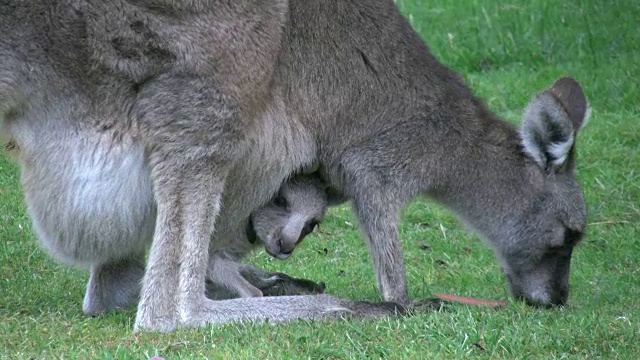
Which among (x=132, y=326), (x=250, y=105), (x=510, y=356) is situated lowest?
(x=132, y=326)

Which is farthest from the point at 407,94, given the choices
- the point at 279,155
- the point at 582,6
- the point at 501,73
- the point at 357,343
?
the point at 582,6

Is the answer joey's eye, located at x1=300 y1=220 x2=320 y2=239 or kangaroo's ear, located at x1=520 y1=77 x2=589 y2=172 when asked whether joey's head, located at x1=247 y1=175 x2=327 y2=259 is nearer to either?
joey's eye, located at x1=300 y1=220 x2=320 y2=239

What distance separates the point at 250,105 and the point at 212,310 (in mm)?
1083

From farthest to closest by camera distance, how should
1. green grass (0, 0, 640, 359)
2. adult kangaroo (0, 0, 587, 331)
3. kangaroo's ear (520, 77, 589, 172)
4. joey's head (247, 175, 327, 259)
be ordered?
1. joey's head (247, 175, 327, 259)
2. kangaroo's ear (520, 77, 589, 172)
3. adult kangaroo (0, 0, 587, 331)
4. green grass (0, 0, 640, 359)

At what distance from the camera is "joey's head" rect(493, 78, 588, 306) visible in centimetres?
701

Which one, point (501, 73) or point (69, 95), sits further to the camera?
point (501, 73)

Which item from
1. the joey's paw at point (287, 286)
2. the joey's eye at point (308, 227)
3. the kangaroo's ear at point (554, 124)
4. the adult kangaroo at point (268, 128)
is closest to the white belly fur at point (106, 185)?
the adult kangaroo at point (268, 128)

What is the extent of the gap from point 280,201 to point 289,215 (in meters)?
0.12

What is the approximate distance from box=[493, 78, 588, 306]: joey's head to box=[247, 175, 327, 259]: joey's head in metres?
1.13

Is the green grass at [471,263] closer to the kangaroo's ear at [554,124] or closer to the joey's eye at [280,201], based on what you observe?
the joey's eye at [280,201]

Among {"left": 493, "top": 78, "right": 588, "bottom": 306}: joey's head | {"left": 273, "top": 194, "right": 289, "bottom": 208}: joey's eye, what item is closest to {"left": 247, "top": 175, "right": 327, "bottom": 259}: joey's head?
{"left": 273, "top": 194, "right": 289, "bottom": 208}: joey's eye

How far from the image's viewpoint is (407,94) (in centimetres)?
696

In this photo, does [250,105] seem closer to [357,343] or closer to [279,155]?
[279,155]

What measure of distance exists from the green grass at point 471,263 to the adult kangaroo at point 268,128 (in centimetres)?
38
